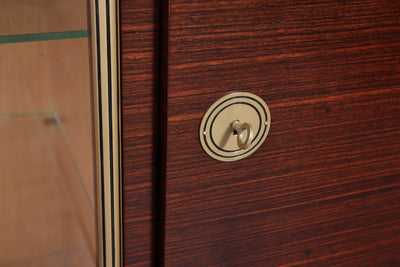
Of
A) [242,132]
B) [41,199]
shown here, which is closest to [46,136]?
[41,199]

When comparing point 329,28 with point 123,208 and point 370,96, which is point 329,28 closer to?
point 370,96

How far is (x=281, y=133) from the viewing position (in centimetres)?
41

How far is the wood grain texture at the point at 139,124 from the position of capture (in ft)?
1.15

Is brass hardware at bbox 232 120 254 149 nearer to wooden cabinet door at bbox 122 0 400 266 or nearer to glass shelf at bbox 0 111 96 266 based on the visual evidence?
wooden cabinet door at bbox 122 0 400 266

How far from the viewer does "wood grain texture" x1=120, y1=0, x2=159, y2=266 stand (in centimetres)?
35

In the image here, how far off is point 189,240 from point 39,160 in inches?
5.4

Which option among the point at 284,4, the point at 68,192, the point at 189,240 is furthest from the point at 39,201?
the point at 284,4

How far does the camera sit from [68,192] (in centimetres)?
43

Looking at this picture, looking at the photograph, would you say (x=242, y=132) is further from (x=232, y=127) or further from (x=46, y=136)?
(x=46, y=136)

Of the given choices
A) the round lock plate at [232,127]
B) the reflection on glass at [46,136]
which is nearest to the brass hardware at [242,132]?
the round lock plate at [232,127]

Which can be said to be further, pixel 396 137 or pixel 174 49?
pixel 396 137

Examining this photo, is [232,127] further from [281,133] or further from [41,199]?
[41,199]

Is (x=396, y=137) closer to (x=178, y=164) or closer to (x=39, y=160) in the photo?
(x=178, y=164)

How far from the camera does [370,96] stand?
433 mm
